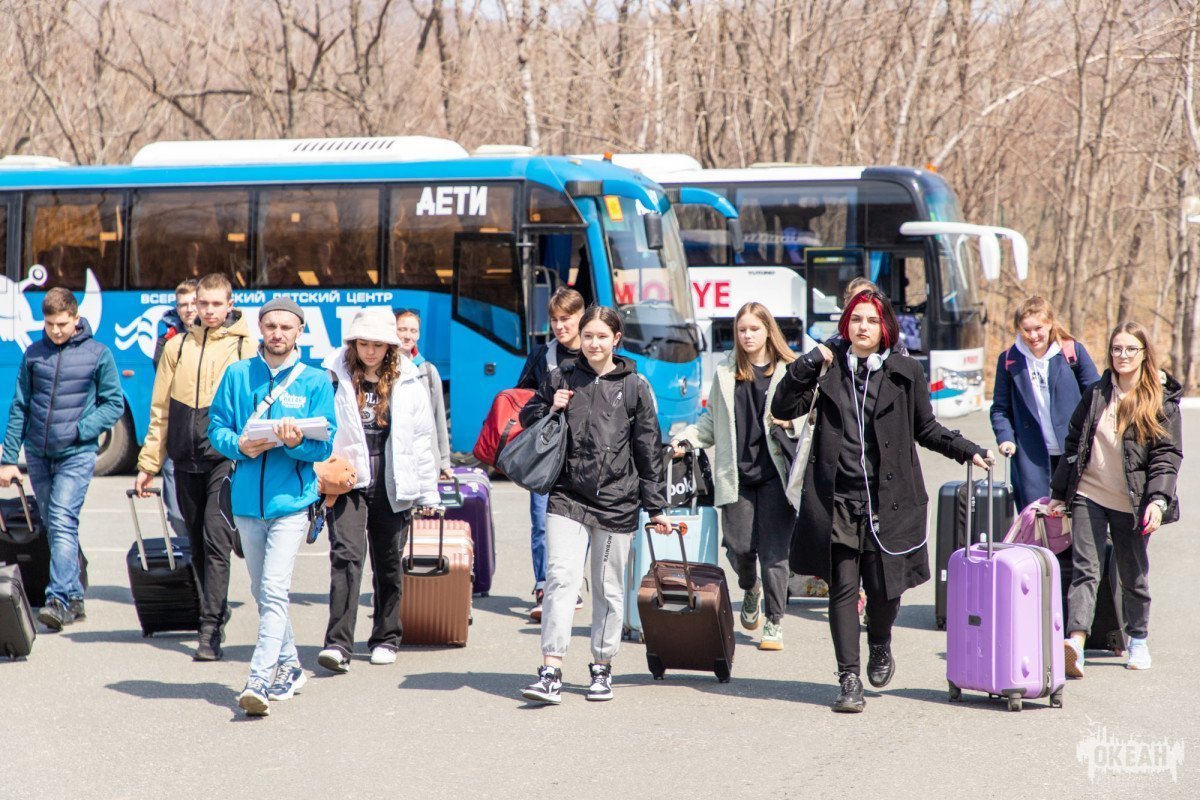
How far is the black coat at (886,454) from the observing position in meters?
5.78

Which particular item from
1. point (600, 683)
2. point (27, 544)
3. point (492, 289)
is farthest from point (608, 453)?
point (492, 289)

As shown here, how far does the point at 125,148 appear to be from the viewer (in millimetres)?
27297

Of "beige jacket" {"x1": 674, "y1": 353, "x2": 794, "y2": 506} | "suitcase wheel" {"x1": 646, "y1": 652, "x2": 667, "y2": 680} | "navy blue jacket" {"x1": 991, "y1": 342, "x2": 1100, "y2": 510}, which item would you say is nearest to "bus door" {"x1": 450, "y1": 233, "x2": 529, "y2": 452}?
"beige jacket" {"x1": 674, "y1": 353, "x2": 794, "y2": 506}

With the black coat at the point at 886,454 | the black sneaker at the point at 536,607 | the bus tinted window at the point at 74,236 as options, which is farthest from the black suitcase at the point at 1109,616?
the bus tinted window at the point at 74,236

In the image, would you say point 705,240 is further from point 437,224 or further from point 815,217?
point 437,224

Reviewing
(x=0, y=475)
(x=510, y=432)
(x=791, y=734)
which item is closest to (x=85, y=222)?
(x=0, y=475)

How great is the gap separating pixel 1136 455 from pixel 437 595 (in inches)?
127

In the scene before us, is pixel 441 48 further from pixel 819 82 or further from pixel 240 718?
pixel 240 718

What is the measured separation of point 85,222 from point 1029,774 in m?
12.4

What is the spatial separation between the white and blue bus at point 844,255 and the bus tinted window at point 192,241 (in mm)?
5292

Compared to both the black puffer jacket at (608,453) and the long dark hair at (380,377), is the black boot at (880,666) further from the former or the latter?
the long dark hair at (380,377)

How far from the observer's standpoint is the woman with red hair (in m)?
5.79

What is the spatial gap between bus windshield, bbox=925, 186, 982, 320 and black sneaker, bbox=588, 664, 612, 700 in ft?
38.4

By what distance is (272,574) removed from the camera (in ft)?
19.4
